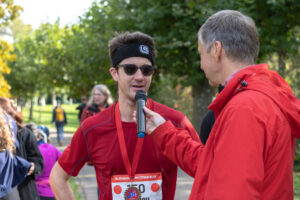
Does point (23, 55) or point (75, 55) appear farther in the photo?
point (23, 55)

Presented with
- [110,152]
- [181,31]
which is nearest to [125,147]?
[110,152]

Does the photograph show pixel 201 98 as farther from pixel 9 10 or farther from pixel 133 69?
pixel 133 69

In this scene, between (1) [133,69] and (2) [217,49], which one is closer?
(2) [217,49]

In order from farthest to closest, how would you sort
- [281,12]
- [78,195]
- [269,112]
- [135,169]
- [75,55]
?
[75,55] → [281,12] → [78,195] → [135,169] → [269,112]

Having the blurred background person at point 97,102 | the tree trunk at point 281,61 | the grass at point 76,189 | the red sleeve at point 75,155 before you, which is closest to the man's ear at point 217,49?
the red sleeve at point 75,155

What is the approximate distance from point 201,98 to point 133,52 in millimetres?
10124

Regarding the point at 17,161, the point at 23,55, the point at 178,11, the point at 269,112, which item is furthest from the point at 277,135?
the point at 23,55

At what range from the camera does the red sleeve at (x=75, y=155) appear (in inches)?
123

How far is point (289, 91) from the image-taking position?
2.05 m

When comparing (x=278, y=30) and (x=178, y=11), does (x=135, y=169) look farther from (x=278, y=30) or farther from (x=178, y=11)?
(x=278, y=30)

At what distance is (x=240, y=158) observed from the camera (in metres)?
1.65

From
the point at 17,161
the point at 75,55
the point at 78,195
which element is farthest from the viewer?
the point at 75,55

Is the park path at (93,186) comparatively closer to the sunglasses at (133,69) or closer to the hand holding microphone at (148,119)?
the sunglasses at (133,69)

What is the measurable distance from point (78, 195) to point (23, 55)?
3573cm
